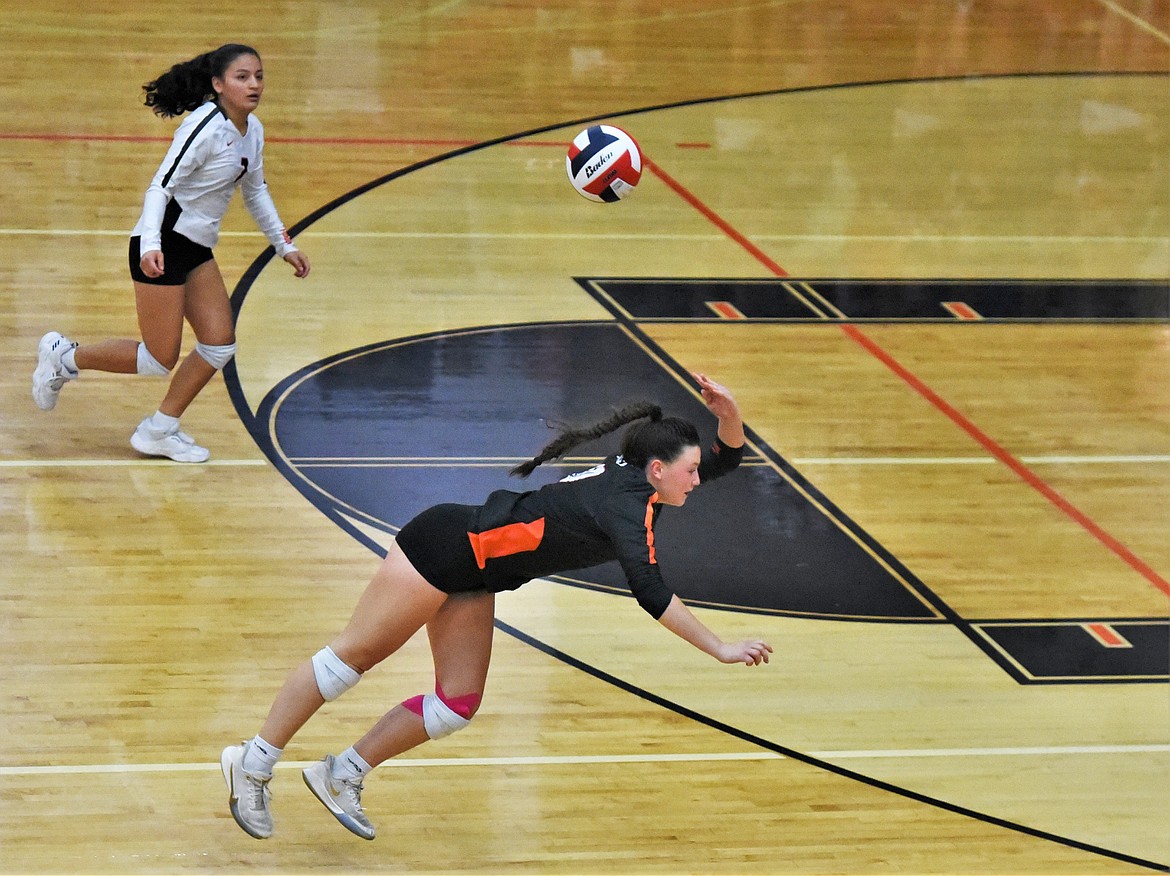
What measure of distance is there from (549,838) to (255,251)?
239 inches

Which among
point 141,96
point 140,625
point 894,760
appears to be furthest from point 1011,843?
point 141,96

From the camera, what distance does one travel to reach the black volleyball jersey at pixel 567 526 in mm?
4941

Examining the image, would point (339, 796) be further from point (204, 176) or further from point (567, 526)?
point (204, 176)

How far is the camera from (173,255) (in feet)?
24.9

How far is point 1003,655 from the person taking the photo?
7082 millimetres

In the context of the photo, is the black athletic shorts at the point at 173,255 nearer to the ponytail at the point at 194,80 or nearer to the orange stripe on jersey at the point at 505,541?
the ponytail at the point at 194,80

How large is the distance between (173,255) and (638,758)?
3117 millimetres

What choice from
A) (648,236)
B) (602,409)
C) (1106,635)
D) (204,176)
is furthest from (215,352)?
(648,236)

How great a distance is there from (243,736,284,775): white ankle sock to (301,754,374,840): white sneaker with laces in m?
0.20

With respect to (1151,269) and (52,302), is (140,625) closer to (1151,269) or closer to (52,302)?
(52,302)

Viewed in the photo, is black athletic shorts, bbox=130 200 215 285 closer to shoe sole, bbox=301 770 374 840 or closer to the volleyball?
the volleyball

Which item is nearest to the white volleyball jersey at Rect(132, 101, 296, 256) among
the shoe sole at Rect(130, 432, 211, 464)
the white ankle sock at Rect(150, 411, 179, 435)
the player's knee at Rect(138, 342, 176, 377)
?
the player's knee at Rect(138, 342, 176, 377)

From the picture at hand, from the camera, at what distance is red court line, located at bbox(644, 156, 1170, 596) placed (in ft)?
26.0

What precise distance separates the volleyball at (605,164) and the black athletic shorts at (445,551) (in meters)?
2.95
